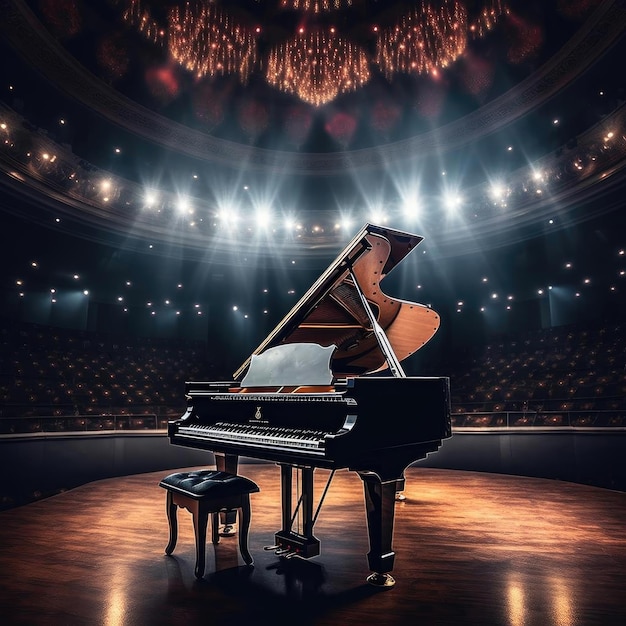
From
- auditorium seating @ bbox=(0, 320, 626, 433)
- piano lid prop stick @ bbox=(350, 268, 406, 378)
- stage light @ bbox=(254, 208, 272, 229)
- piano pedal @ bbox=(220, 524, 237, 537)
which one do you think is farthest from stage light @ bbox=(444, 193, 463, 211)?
piano pedal @ bbox=(220, 524, 237, 537)

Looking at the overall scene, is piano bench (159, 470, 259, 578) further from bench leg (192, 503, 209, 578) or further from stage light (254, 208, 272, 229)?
stage light (254, 208, 272, 229)

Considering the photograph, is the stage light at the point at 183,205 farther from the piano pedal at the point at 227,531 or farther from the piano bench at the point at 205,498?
the piano bench at the point at 205,498

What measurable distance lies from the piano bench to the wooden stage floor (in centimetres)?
19

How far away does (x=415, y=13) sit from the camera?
687 centimetres

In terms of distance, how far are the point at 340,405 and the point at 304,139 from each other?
9879 mm

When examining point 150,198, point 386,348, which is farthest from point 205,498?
point 150,198

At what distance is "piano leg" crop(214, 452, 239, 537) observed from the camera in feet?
10.8

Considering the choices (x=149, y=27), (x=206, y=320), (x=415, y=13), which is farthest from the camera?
(x=206, y=320)

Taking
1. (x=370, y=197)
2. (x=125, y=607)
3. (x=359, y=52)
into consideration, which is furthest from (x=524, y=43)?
(x=125, y=607)

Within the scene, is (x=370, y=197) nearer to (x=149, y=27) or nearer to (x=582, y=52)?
(x=582, y=52)

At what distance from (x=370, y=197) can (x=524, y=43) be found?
5089mm

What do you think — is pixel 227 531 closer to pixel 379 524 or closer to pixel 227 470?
pixel 227 470

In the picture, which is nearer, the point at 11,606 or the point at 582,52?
the point at 11,606

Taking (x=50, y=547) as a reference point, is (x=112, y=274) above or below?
above
